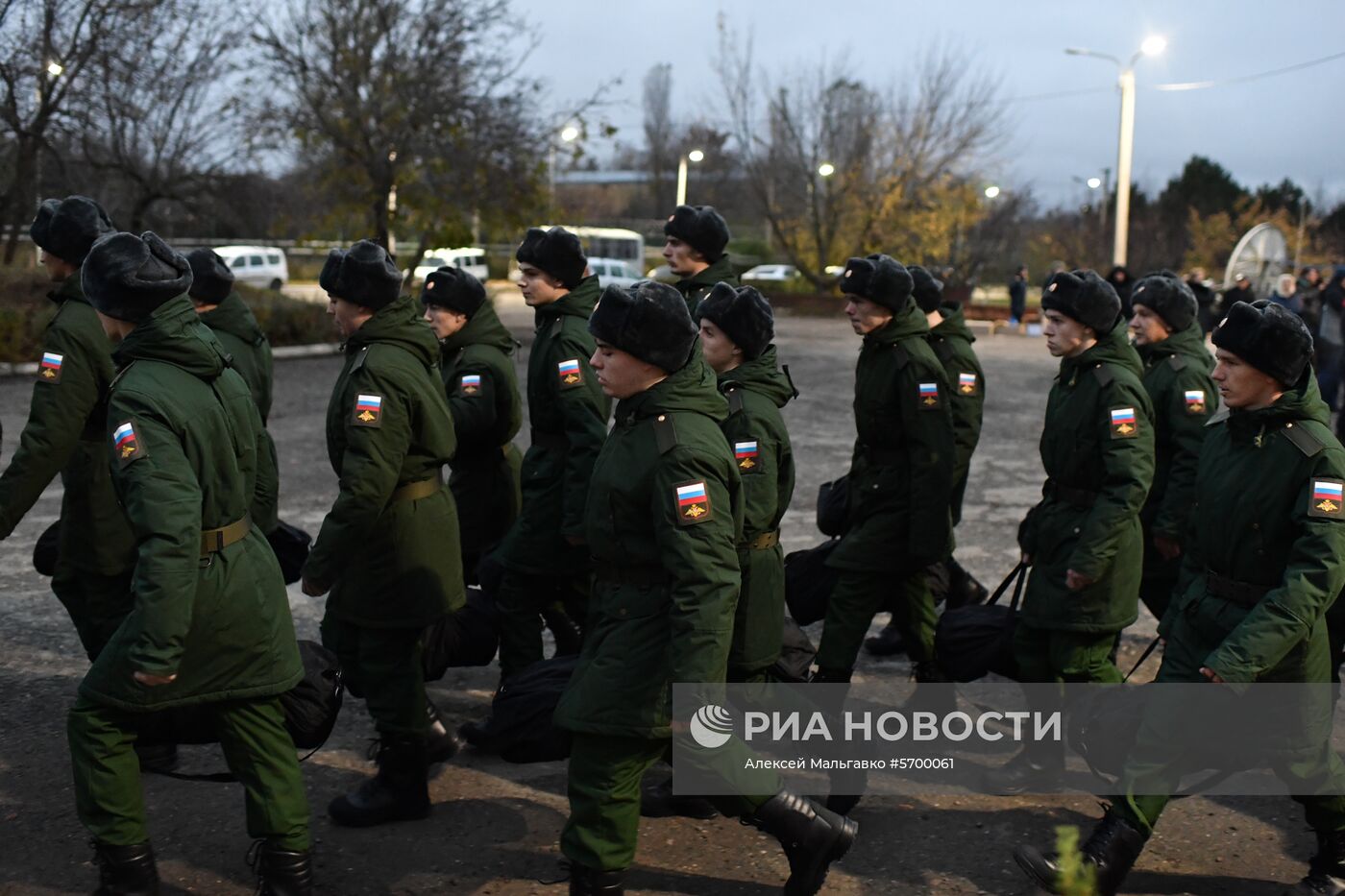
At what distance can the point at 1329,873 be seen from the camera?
399 cm

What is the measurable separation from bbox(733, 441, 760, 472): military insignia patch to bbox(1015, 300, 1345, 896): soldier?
1402 mm

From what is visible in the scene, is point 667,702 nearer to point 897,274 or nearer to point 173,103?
point 897,274

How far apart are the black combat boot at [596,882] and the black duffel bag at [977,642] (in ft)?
6.43

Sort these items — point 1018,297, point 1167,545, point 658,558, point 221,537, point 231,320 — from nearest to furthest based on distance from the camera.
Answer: point 658,558 < point 221,537 < point 1167,545 < point 231,320 < point 1018,297

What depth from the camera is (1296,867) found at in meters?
4.32

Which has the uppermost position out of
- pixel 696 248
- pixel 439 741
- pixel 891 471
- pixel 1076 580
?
pixel 696 248

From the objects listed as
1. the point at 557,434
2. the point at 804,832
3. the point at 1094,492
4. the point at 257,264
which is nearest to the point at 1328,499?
the point at 1094,492

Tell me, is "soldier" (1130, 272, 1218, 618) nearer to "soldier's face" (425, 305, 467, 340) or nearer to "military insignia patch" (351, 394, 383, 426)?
"soldier's face" (425, 305, 467, 340)

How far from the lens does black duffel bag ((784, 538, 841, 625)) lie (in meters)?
5.59

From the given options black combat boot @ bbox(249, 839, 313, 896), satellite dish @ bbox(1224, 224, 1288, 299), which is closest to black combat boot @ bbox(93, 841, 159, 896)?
black combat boot @ bbox(249, 839, 313, 896)

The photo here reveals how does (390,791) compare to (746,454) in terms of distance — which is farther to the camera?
(390,791)

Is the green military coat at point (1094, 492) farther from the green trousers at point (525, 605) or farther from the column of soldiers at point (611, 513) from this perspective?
the green trousers at point (525, 605)

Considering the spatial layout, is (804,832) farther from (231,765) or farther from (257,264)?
(257,264)

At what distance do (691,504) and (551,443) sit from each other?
2139 millimetres
